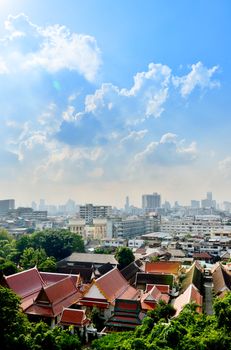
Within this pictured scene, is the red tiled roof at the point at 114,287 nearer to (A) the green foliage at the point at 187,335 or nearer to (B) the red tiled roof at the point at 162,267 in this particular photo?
(A) the green foliage at the point at 187,335

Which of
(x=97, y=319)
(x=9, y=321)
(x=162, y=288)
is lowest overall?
(x=97, y=319)

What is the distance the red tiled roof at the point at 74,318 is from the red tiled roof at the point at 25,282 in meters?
4.64

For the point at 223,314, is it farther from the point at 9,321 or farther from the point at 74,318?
the point at 74,318

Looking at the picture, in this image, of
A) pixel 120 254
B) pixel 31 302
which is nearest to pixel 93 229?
pixel 120 254

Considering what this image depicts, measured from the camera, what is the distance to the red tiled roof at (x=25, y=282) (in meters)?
26.6

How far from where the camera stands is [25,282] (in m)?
28.1

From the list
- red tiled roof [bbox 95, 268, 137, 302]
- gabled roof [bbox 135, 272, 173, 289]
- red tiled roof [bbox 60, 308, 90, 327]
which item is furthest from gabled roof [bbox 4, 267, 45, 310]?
gabled roof [bbox 135, 272, 173, 289]

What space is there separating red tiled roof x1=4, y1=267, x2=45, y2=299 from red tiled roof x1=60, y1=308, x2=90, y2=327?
4.64 m

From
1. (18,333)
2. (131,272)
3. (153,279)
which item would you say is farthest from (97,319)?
(131,272)

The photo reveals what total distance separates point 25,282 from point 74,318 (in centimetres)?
680

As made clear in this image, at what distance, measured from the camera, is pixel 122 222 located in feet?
301

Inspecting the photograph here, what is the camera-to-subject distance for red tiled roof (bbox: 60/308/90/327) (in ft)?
74.8

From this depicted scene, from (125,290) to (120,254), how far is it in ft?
51.4

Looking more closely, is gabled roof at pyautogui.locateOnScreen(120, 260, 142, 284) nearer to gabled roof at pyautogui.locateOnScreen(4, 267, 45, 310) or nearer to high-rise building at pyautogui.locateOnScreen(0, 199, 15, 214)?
gabled roof at pyautogui.locateOnScreen(4, 267, 45, 310)
